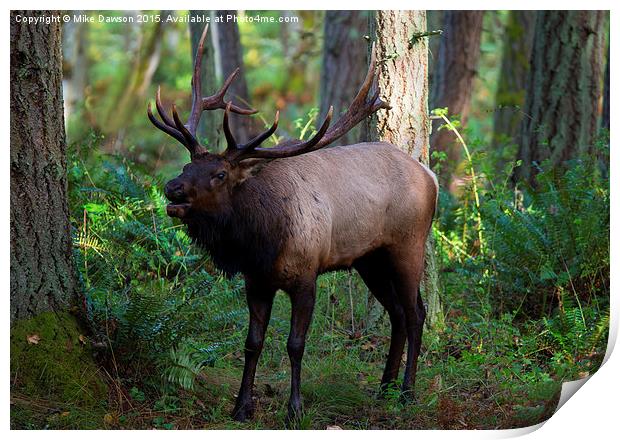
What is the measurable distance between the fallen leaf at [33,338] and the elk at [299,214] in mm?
1285

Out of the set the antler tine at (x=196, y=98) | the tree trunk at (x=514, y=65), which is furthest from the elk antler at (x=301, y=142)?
the tree trunk at (x=514, y=65)

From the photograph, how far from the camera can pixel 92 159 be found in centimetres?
1046

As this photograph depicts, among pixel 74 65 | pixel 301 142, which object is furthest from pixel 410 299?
pixel 74 65

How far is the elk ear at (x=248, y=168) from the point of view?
6430 mm

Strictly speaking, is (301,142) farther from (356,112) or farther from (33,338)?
(33,338)

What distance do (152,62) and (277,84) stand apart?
8.97m

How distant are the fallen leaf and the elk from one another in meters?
1.29

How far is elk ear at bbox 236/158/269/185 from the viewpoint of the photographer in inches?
253

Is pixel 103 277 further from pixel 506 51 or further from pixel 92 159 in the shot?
pixel 506 51

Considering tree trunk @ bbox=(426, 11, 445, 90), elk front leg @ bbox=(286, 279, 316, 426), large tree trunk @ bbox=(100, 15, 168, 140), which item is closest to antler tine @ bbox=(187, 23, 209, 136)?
elk front leg @ bbox=(286, 279, 316, 426)

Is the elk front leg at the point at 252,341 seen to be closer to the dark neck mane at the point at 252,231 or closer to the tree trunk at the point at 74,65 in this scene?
the dark neck mane at the point at 252,231

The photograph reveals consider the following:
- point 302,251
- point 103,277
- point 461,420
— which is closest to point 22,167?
point 103,277

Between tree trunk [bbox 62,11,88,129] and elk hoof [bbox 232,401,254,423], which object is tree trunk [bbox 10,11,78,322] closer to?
elk hoof [bbox 232,401,254,423]

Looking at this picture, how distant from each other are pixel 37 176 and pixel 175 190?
40.4 inches
